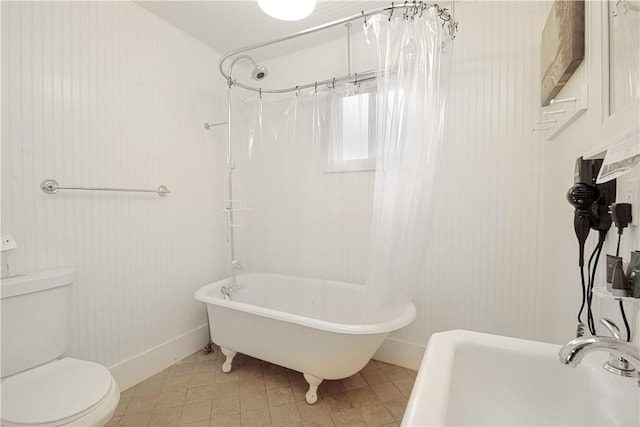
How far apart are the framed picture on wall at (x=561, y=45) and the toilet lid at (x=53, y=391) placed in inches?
87.7

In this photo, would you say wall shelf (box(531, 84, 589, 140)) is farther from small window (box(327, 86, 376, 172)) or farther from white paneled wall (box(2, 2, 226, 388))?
white paneled wall (box(2, 2, 226, 388))

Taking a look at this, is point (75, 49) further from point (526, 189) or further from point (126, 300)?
point (526, 189)

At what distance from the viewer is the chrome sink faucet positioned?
1.57ft

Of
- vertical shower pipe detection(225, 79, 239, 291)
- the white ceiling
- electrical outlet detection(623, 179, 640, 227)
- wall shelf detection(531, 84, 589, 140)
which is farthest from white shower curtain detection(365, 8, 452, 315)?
vertical shower pipe detection(225, 79, 239, 291)

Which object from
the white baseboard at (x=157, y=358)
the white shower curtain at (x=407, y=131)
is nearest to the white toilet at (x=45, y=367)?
the white baseboard at (x=157, y=358)

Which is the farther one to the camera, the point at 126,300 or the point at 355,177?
the point at 355,177

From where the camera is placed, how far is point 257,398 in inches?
67.8

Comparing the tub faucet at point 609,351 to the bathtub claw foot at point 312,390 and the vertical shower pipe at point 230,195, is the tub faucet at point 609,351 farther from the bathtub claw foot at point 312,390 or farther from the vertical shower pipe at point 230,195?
the vertical shower pipe at point 230,195

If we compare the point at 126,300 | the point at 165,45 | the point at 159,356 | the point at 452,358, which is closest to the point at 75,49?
the point at 165,45

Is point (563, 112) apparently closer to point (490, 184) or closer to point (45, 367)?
point (490, 184)

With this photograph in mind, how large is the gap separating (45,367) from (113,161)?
1.14 m

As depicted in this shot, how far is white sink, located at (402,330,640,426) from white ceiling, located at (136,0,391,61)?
2081 millimetres

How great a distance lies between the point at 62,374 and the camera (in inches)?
49.5

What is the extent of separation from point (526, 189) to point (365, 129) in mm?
1039
